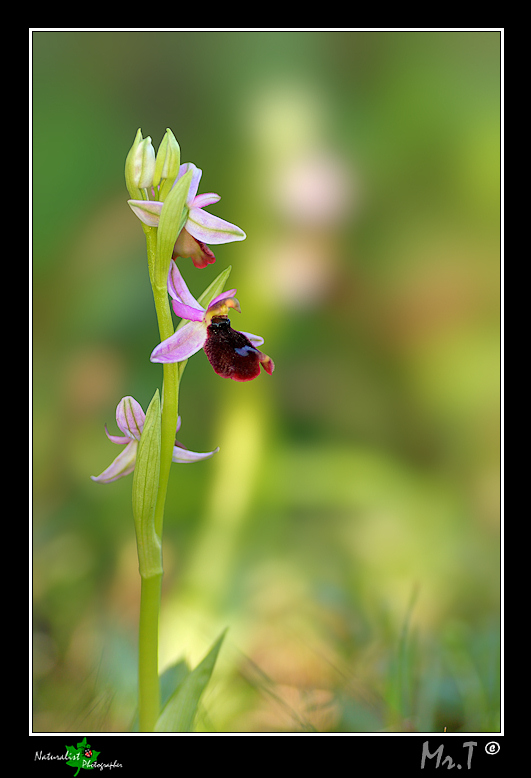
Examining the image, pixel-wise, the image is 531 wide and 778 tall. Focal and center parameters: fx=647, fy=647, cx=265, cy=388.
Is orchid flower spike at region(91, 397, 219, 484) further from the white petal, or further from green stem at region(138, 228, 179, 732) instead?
the white petal

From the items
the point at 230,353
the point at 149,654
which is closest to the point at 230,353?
the point at 230,353

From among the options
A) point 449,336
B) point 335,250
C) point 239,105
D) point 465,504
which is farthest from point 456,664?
point 239,105

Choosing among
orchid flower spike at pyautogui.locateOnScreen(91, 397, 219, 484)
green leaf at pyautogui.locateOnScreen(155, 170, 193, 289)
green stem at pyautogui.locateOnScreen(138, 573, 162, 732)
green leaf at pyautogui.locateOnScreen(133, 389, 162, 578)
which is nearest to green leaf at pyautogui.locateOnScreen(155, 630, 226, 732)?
green stem at pyautogui.locateOnScreen(138, 573, 162, 732)

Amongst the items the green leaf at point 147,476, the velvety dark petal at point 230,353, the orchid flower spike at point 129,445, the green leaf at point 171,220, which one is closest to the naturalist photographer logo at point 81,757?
the green leaf at point 147,476

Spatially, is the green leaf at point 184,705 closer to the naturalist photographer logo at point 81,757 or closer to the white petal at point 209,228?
the naturalist photographer logo at point 81,757

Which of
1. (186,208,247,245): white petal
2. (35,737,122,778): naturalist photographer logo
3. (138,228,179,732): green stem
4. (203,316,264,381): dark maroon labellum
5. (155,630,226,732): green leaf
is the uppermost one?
(186,208,247,245): white petal

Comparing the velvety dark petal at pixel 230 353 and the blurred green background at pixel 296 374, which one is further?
the blurred green background at pixel 296 374

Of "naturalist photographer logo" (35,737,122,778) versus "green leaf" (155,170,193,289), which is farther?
"naturalist photographer logo" (35,737,122,778)
